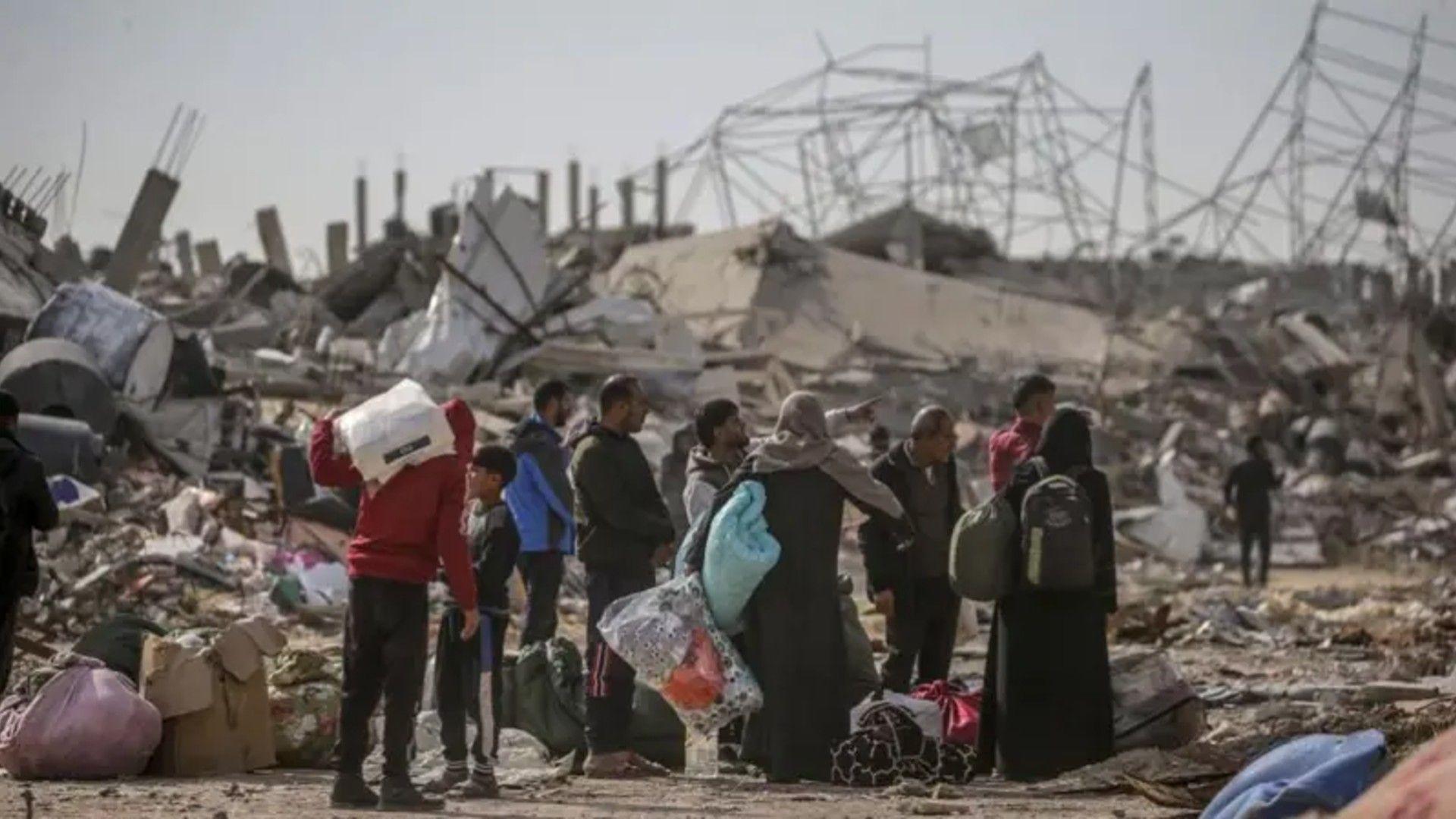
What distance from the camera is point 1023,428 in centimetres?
1137

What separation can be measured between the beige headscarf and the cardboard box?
5.85 ft

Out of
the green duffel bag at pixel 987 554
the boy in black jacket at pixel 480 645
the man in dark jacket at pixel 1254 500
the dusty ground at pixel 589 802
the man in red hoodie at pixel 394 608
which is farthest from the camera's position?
the man in dark jacket at pixel 1254 500

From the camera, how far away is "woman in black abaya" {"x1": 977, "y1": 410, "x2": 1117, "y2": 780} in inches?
369

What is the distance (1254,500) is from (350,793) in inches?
557

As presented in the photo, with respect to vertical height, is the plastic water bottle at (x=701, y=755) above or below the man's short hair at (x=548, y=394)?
below

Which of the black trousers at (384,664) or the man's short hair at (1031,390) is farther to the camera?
the man's short hair at (1031,390)

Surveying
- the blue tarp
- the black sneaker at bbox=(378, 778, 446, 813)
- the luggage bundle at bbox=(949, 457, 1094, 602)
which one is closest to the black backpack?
the luggage bundle at bbox=(949, 457, 1094, 602)

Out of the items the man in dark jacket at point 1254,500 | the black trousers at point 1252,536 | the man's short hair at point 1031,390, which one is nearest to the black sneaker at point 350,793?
the man's short hair at point 1031,390

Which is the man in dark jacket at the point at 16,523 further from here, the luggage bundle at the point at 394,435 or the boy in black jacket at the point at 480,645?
the boy in black jacket at the point at 480,645

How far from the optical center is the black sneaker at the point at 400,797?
845cm

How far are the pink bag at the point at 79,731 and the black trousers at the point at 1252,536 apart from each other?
13.7 metres

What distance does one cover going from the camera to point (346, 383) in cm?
2406

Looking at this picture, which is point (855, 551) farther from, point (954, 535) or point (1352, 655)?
point (954, 535)

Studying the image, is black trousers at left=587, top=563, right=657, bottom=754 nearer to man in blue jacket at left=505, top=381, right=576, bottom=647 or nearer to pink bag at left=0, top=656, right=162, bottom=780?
man in blue jacket at left=505, top=381, right=576, bottom=647
